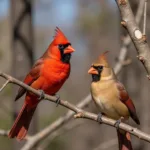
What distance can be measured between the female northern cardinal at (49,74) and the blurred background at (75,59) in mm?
275

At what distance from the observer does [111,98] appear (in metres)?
3.08

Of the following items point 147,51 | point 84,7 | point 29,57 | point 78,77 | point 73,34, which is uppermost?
point 147,51

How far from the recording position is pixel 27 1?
3654mm

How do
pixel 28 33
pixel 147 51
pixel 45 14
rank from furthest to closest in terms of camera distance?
pixel 45 14, pixel 28 33, pixel 147 51

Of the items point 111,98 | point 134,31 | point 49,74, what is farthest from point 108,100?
point 134,31

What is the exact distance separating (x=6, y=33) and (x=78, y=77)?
18.7 ft

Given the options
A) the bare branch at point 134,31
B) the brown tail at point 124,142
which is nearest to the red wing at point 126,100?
the brown tail at point 124,142

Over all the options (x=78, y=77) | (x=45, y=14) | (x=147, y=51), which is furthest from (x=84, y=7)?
(x=147, y=51)

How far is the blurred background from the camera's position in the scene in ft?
11.9

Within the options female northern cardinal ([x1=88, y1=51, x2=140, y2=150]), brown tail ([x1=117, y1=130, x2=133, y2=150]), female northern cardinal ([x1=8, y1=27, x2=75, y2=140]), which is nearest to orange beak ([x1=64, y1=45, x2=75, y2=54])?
female northern cardinal ([x1=8, y1=27, x2=75, y2=140])

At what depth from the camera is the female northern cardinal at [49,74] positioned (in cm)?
325

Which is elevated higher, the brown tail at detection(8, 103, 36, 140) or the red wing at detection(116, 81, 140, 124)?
the red wing at detection(116, 81, 140, 124)

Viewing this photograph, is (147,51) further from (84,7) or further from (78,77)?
(78,77)

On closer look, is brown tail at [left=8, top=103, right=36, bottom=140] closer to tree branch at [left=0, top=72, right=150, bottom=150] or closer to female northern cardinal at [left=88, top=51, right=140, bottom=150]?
female northern cardinal at [left=88, top=51, right=140, bottom=150]
